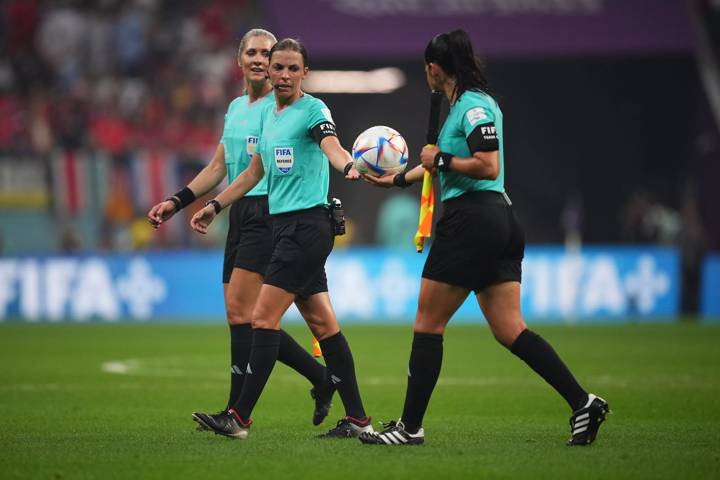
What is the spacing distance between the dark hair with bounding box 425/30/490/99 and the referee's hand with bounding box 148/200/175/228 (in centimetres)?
212

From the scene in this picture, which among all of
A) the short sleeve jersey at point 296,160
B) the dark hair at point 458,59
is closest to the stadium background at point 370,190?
the short sleeve jersey at point 296,160

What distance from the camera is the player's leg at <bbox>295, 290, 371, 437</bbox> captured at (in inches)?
327

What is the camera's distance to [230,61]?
2769 centimetres

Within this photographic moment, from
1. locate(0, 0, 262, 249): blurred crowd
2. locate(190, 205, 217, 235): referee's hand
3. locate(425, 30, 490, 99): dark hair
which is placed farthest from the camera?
locate(0, 0, 262, 249): blurred crowd

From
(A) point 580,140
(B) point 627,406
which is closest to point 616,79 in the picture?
(A) point 580,140

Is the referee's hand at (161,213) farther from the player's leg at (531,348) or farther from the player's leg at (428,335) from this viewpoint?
the player's leg at (531,348)

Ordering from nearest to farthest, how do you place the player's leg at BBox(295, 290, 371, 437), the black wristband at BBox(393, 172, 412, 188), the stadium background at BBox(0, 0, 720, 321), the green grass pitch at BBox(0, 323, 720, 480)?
the green grass pitch at BBox(0, 323, 720, 480), the black wristband at BBox(393, 172, 412, 188), the player's leg at BBox(295, 290, 371, 437), the stadium background at BBox(0, 0, 720, 321)

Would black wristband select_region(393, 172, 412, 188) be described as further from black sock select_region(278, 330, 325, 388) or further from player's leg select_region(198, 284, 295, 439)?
black sock select_region(278, 330, 325, 388)

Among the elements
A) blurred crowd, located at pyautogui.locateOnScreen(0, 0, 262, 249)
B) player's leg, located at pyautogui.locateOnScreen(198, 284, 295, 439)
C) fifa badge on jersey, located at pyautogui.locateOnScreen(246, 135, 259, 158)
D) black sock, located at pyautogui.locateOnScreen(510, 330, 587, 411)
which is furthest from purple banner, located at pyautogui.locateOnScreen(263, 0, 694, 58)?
black sock, located at pyautogui.locateOnScreen(510, 330, 587, 411)

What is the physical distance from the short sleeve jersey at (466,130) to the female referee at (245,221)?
63.3 inches

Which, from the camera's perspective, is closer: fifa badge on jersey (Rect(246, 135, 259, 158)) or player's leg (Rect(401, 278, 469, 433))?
player's leg (Rect(401, 278, 469, 433))

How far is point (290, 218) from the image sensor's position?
26.8 feet

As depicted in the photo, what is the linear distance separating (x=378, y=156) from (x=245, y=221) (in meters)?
1.41

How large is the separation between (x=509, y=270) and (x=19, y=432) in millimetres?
3504
